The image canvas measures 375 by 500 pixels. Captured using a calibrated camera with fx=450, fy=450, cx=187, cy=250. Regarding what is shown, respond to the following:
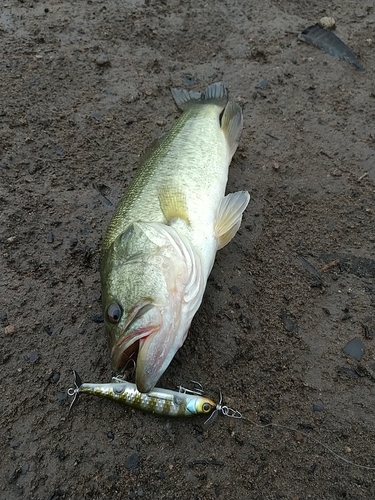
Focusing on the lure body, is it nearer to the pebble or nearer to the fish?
the fish

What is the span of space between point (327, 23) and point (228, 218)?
3575mm

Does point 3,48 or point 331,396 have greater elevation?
point 3,48

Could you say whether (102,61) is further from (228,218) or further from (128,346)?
(128,346)

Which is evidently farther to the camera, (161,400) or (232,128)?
(232,128)

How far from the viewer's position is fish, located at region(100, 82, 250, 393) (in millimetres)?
2604

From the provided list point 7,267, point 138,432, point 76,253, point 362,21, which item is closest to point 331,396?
point 138,432

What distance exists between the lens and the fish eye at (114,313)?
268cm

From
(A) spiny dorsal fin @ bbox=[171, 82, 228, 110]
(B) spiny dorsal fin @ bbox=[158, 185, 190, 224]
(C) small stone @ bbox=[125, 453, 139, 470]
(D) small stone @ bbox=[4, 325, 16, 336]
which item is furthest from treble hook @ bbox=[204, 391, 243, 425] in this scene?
(A) spiny dorsal fin @ bbox=[171, 82, 228, 110]

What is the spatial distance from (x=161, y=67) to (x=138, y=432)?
3949 millimetres

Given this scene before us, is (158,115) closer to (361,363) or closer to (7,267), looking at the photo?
(7,267)

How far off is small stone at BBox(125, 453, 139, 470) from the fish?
1.47 ft

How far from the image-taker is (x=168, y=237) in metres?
3.01

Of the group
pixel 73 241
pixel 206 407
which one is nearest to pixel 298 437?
pixel 206 407

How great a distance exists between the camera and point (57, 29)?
529cm
